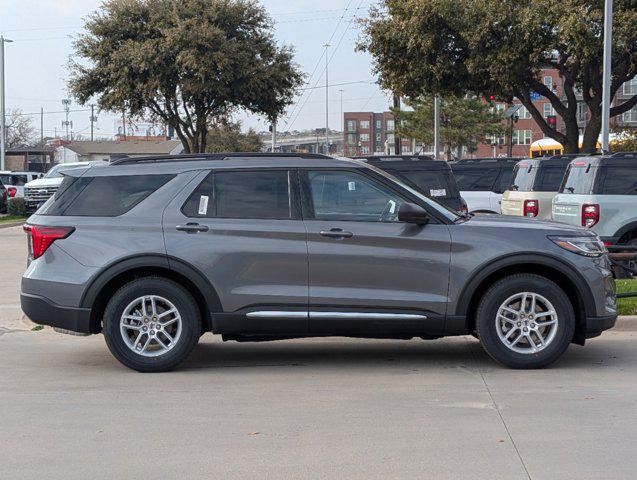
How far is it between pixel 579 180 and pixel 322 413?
9.15m

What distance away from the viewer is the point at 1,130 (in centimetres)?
4903

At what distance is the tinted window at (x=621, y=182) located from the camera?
46.8ft

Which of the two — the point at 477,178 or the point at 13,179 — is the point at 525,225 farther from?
the point at 13,179

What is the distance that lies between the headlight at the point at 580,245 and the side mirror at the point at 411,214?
45.4 inches

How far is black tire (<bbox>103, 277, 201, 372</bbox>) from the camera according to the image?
8125 mm

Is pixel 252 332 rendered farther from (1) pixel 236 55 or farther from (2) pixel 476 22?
(1) pixel 236 55

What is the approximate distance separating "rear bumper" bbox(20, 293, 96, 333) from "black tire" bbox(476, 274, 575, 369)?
344 centimetres

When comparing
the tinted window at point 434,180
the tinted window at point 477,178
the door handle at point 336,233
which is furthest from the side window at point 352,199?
the tinted window at point 477,178

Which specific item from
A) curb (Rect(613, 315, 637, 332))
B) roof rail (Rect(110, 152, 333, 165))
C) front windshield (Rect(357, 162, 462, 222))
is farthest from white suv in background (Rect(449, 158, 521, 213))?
roof rail (Rect(110, 152, 333, 165))

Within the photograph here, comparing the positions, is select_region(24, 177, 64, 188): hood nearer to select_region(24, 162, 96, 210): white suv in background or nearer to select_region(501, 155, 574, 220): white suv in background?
select_region(24, 162, 96, 210): white suv in background

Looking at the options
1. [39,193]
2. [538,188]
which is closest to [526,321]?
[538,188]

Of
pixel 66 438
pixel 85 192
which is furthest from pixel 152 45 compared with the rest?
pixel 66 438

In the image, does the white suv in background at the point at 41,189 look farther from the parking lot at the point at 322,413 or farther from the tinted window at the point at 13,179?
the parking lot at the point at 322,413

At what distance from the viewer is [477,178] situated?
70.4ft
